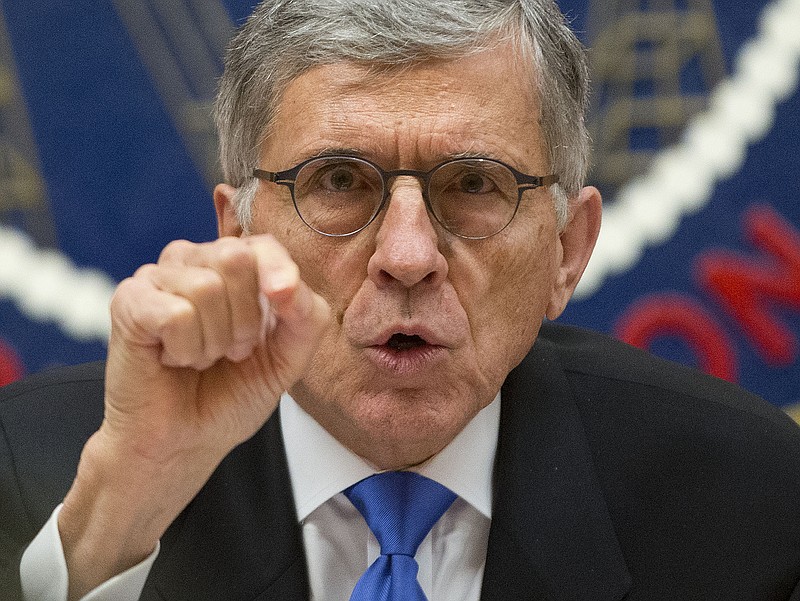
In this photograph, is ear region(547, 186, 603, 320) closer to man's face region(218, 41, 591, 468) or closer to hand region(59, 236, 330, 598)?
man's face region(218, 41, 591, 468)

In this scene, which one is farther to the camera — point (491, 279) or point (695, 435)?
point (695, 435)

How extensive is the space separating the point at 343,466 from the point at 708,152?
1782 mm

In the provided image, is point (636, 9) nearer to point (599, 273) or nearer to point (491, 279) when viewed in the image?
point (599, 273)

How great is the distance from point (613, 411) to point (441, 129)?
31.7 inches

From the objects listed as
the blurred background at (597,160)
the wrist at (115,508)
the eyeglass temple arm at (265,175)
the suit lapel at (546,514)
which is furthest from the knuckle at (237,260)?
the blurred background at (597,160)

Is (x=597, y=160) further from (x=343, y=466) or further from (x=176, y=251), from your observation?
(x=176, y=251)

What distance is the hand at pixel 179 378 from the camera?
1.54m

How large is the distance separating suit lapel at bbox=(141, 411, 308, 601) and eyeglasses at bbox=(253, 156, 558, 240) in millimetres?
524

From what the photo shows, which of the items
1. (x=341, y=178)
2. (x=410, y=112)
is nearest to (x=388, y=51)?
(x=410, y=112)

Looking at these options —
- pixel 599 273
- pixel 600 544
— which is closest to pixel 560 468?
pixel 600 544

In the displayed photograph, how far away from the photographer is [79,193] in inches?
139

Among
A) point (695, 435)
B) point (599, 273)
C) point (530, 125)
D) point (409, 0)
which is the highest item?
point (409, 0)

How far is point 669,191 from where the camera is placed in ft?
11.7

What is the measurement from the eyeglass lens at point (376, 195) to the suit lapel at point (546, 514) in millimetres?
482
